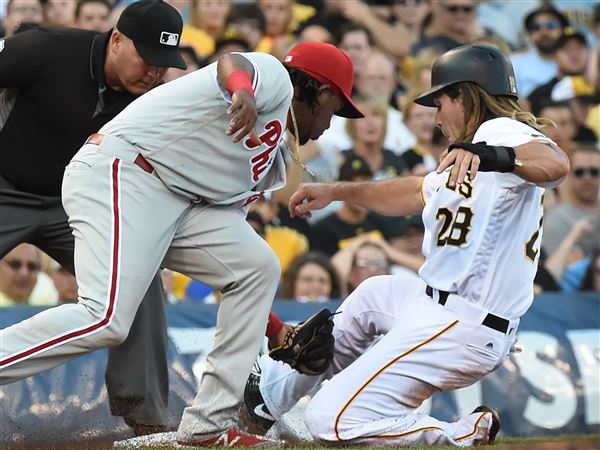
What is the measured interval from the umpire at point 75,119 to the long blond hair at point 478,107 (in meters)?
1.34

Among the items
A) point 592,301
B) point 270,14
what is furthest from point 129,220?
point 270,14

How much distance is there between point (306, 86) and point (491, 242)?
3.64 feet

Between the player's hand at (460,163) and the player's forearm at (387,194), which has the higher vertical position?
the player's hand at (460,163)

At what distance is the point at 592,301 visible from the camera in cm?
812

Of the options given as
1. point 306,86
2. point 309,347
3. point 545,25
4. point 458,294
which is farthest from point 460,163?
point 545,25

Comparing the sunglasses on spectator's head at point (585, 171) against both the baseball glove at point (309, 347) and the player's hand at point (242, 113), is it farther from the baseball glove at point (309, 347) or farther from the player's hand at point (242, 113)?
the player's hand at point (242, 113)

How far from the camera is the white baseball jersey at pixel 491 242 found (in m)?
4.97

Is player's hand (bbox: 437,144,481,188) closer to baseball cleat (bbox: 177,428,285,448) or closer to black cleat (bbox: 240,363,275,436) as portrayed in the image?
baseball cleat (bbox: 177,428,285,448)

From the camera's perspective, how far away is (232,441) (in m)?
4.93

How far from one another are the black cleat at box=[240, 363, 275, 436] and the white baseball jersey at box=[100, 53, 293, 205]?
4.03ft

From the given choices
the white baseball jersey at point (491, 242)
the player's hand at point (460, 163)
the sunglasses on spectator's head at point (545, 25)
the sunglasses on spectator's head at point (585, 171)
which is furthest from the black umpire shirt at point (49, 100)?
the sunglasses on spectator's head at point (545, 25)

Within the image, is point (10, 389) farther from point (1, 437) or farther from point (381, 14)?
point (381, 14)

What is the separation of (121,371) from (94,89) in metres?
1.44

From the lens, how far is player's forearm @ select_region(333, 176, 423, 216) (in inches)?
225
